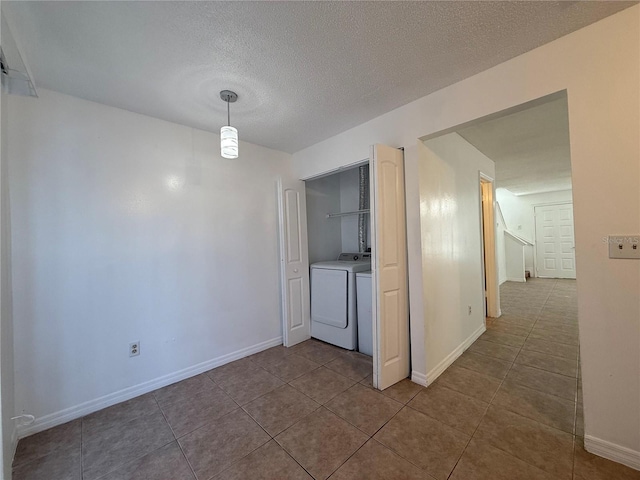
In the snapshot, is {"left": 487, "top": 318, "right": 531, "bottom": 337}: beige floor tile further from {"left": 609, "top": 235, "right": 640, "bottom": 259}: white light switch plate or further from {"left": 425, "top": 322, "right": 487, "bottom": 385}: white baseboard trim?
{"left": 609, "top": 235, "right": 640, "bottom": 259}: white light switch plate

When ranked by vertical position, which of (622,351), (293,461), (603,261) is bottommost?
(293,461)

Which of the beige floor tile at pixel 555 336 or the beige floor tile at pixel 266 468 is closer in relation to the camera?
the beige floor tile at pixel 266 468

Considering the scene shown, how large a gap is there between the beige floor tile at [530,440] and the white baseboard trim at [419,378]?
1.55 ft

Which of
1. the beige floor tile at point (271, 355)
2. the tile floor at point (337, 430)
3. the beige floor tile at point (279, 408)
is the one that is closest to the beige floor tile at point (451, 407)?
the tile floor at point (337, 430)

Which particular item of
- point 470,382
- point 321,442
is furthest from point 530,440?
point 321,442

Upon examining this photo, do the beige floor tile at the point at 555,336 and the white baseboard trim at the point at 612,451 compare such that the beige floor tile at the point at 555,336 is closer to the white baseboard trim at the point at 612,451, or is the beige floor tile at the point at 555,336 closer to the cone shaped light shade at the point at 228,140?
the white baseboard trim at the point at 612,451

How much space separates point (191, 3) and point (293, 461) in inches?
99.0

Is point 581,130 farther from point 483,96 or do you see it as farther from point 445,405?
point 445,405

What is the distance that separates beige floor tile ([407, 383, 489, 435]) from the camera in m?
1.71

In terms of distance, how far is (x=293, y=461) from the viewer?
1.46 metres

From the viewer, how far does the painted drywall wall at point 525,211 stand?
23.4ft

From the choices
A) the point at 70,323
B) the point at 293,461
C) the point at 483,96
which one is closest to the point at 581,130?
the point at 483,96

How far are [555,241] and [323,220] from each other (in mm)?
7303

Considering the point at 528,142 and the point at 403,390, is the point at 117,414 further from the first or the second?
the point at 528,142
